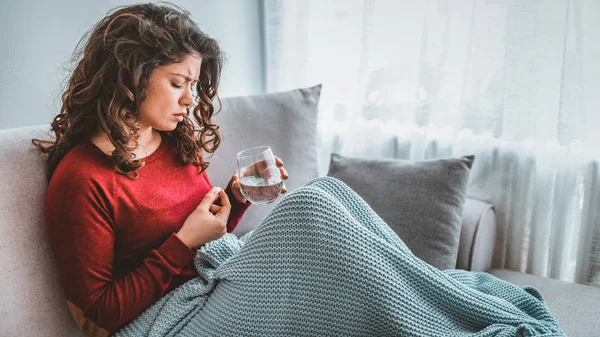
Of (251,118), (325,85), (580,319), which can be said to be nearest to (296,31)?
(325,85)

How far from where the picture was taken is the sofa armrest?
5.34 ft

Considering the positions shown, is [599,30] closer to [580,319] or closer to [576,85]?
[576,85]

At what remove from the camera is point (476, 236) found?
1.63m

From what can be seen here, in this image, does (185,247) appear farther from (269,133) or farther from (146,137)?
(269,133)

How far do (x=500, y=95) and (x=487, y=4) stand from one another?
0.29 m

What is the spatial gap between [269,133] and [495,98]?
732 millimetres

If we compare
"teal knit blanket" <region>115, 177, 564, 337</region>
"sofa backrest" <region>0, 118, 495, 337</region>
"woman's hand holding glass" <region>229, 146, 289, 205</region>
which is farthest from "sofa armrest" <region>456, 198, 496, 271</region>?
"sofa backrest" <region>0, 118, 495, 337</region>

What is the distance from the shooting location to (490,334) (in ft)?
3.37

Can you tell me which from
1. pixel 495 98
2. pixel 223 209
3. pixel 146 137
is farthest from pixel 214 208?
pixel 495 98

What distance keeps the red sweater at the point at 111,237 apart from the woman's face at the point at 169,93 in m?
0.13

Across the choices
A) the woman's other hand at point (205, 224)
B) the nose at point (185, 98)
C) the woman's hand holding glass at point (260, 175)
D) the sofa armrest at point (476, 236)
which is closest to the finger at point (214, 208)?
the woman's other hand at point (205, 224)

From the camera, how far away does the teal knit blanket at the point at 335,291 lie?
3.38ft

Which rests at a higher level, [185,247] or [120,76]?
[120,76]

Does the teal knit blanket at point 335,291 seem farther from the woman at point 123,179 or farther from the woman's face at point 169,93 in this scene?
the woman's face at point 169,93
